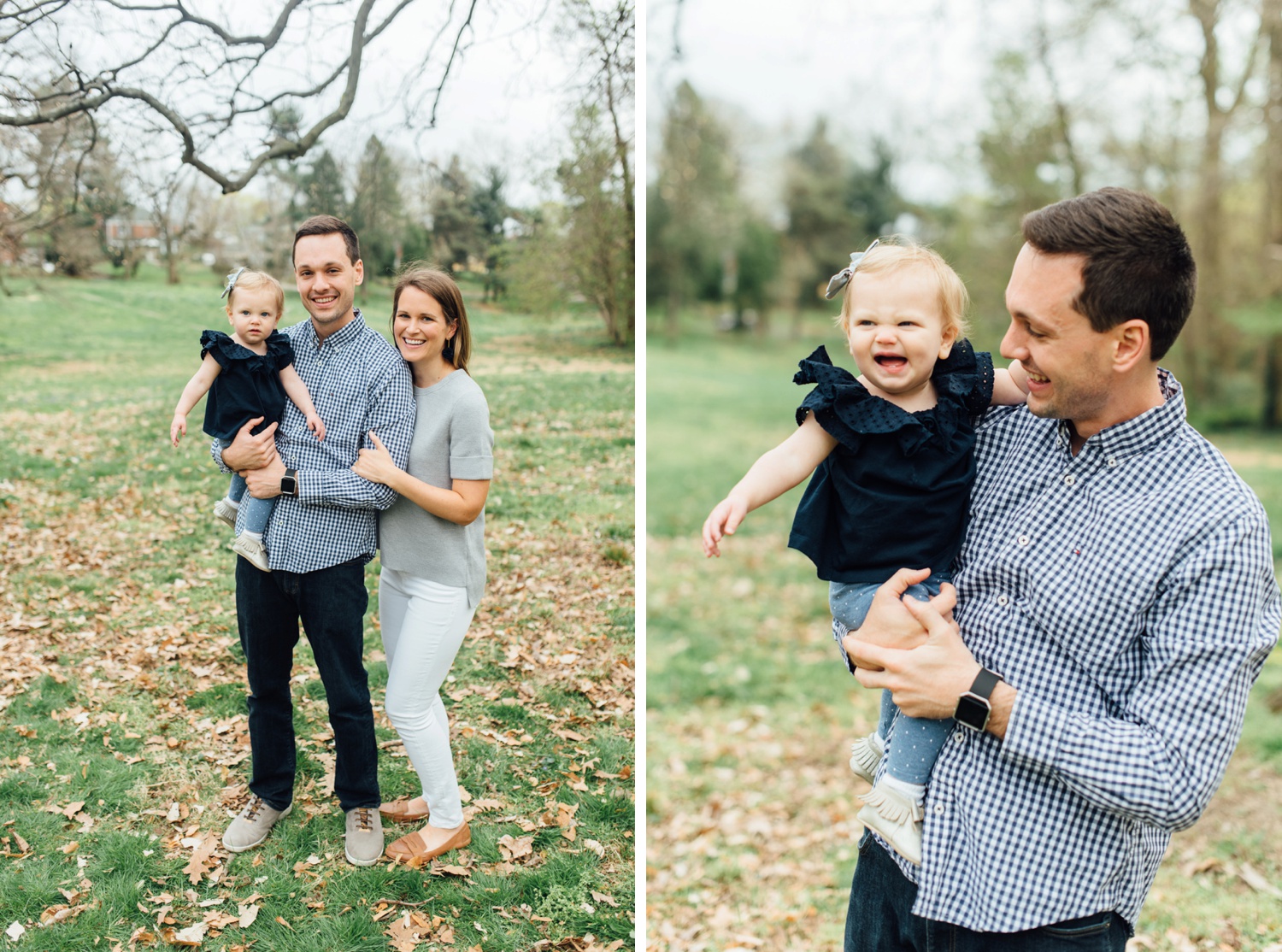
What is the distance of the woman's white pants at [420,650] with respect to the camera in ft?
10.9

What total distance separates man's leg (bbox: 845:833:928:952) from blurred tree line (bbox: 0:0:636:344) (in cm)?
451

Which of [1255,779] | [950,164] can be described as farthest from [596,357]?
[950,164]

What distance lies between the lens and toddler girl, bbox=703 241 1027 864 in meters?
2.05

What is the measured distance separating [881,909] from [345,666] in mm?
2023

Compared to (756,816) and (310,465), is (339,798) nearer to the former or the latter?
(310,465)

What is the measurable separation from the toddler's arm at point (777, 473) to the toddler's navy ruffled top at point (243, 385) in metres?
1.74

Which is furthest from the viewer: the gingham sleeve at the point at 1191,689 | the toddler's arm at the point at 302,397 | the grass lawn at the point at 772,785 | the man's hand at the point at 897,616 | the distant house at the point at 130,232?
the distant house at the point at 130,232

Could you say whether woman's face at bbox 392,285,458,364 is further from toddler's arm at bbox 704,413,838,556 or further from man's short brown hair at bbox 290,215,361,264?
toddler's arm at bbox 704,413,838,556

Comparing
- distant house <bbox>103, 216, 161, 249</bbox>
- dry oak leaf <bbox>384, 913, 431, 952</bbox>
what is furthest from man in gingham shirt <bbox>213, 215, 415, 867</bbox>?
distant house <bbox>103, 216, 161, 249</bbox>

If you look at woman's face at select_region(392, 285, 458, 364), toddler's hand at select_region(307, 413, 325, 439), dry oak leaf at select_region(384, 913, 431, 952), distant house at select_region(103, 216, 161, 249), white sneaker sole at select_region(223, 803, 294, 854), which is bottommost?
dry oak leaf at select_region(384, 913, 431, 952)

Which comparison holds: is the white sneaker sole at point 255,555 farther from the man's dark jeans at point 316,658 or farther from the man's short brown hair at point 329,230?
the man's short brown hair at point 329,230

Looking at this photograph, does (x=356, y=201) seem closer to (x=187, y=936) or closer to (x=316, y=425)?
(x=316, y=425)

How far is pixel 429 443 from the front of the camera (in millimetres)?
3188

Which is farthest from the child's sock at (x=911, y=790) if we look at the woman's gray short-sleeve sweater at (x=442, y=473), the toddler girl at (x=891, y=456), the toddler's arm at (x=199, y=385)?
the toddler's arm at (x=199, y=385)
